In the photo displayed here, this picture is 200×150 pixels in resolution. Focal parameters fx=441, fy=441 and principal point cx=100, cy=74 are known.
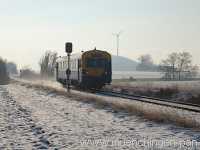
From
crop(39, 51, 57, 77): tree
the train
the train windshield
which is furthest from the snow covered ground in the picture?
crop(39, 51, 57, 77): tree

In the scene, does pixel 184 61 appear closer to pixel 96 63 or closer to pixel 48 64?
pixel 48 64

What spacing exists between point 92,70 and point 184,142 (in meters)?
25.7

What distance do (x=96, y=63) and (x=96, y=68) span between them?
0.44 meters

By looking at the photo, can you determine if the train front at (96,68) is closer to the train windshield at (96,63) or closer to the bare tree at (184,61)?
the train windshield at (96,63)

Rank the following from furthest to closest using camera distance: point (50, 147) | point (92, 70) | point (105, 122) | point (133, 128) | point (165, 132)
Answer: point (92, 70)
point (105, 122)
point (133, 128)
point (165, 132)
point (50, 147)

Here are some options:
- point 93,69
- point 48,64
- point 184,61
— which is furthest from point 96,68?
point 184,61

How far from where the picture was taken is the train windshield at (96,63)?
35750 mm

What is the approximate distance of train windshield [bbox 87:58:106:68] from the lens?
3575cm

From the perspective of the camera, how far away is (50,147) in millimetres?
9898

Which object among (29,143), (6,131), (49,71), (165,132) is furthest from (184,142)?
(49,71)

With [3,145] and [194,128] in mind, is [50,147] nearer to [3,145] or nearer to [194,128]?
[3,145]

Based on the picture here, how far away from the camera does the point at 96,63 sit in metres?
36.2

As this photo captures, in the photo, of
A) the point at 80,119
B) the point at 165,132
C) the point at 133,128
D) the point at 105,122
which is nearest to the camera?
the point at 165,132

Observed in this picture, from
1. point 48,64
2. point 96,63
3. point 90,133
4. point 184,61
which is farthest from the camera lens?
point 184,61
